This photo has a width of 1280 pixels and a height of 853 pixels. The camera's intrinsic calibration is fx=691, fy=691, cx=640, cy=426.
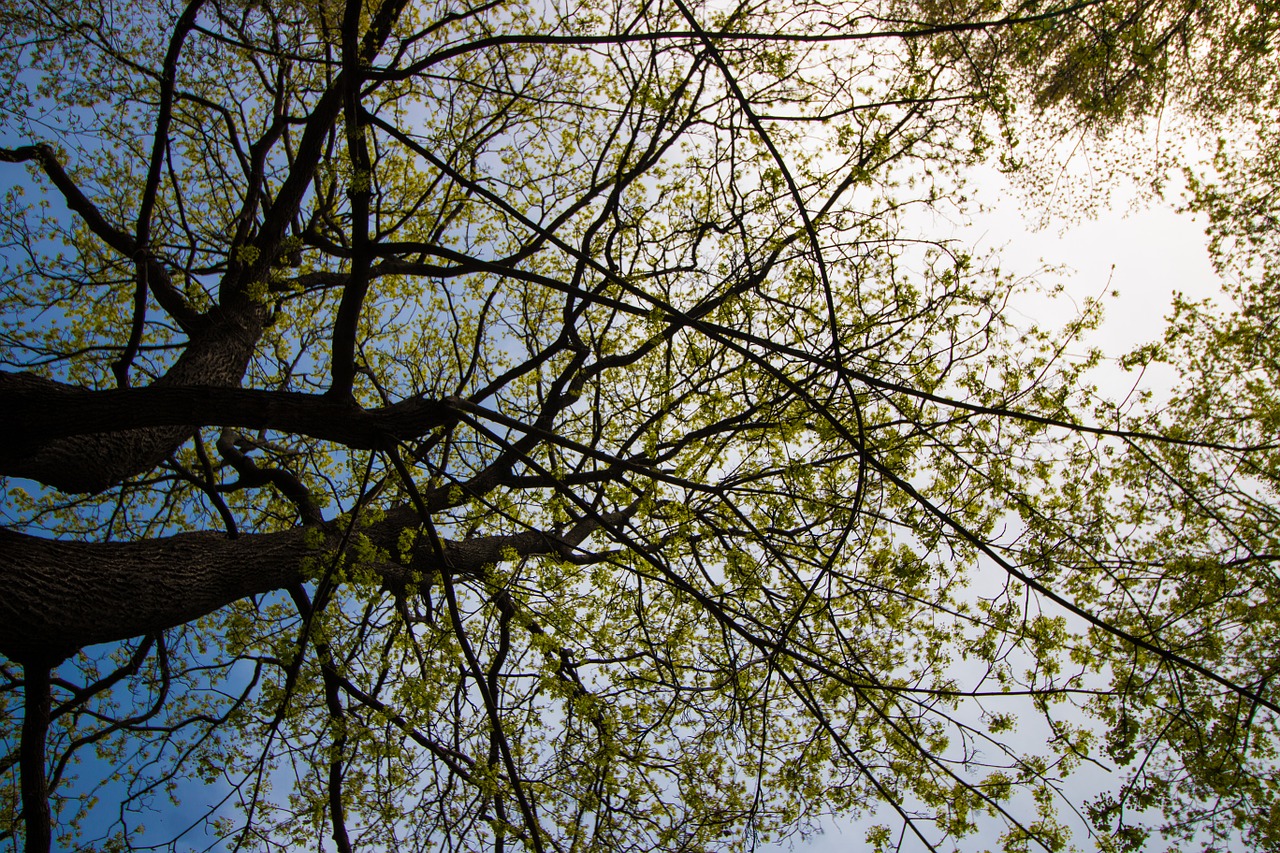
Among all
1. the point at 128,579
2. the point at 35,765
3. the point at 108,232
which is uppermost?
the point at 108,232

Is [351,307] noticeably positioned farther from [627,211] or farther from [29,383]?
[627,211]

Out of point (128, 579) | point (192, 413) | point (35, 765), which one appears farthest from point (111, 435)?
point (35, 765)

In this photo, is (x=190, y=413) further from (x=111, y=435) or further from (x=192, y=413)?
(x=111, y=435)

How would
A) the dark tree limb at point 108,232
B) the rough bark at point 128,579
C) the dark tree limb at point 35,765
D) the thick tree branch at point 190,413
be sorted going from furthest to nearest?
1. the dark tree limb at point 108,232
2. the dark tree limb at point 35,765
3. the thick tree branch at point 190,413
4. the rough bark at point 128,579

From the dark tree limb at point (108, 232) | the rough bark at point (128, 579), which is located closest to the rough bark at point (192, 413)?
the rough bark at point (128, 579)

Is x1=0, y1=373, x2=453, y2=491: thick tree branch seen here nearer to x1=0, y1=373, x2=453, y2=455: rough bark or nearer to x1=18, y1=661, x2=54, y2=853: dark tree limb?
x1=0, y1=373, x2=453, y2=455: rough bark

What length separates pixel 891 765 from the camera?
3492 millimetres

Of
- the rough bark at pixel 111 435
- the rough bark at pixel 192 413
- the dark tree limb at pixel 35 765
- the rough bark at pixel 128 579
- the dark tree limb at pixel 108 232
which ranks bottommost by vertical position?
the dark tree limb at pixel 35 765

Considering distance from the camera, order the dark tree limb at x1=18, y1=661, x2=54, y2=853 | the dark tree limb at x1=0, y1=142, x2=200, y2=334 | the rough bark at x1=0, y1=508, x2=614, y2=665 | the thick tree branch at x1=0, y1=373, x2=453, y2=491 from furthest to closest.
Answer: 1. the dark tree limb at x1=0, y1=142, x2=200, y2=334
2. the dark tree limb at x1=18, y1=661, x2=54, y2=853
3. the thick tree branch at x1=0, y1=373, x2=453, y2=491
4. the rough bark at x1=0, y1=508, x2=614, y2=665

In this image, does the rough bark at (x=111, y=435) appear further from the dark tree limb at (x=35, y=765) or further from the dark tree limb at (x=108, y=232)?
the dark tree limb at (x=35, y=765)

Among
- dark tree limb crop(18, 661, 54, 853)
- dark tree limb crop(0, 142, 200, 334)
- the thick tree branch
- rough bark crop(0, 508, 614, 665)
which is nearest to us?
rough bark crop(0, 508, 614, 665)

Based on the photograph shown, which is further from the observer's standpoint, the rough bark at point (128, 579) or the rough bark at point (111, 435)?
the rough bark at point (111, 435)

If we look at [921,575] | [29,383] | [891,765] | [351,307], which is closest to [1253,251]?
[921,575]

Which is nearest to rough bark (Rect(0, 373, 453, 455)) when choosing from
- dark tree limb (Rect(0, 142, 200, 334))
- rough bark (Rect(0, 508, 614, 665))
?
rough bark (Rect(0, 508, 614, 665))
